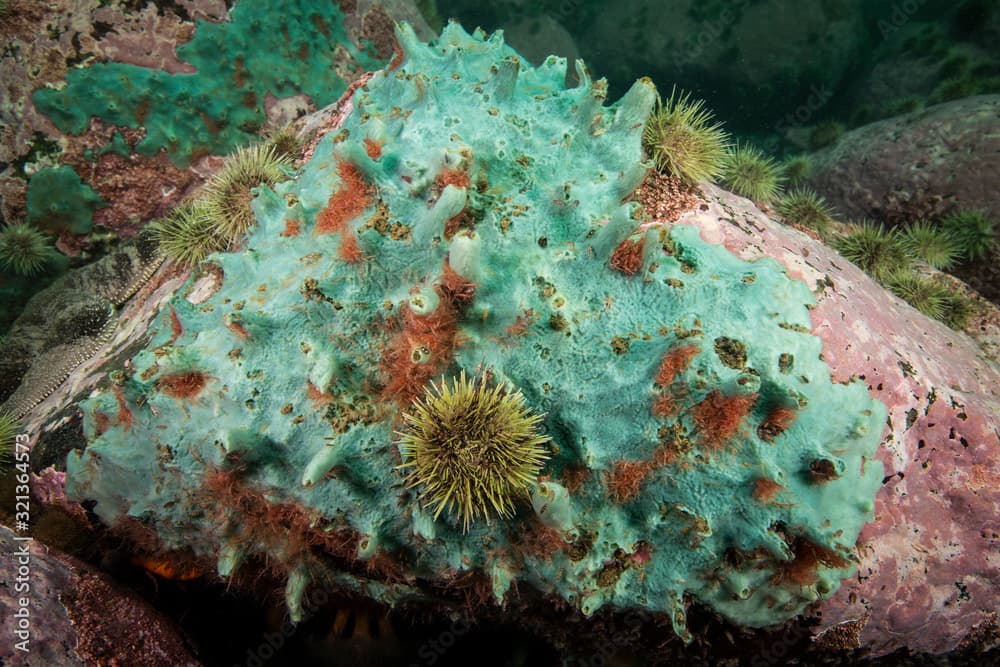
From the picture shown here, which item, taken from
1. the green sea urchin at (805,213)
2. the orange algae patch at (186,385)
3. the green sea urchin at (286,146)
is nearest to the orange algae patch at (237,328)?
the orange algae patch at (186,385)

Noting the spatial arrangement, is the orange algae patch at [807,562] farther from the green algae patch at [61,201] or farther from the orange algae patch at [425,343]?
the green algae patch at [61,201]

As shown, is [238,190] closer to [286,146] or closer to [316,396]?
[286,146]

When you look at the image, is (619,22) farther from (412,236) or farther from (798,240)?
(412,236)

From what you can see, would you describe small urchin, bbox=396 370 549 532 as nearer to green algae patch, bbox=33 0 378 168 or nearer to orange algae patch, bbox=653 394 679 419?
orange algae patch, bbox=653 394 679 419

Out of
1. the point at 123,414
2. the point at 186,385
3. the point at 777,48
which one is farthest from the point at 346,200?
the point at 777,48

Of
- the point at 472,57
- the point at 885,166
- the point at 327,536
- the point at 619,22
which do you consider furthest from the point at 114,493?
the point at 619,22

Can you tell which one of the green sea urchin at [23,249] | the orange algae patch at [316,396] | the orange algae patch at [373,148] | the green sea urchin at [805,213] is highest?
the orange algae patch at [373,148]

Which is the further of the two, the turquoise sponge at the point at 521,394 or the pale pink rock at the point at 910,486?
the pale pink rock at the point at 910,486
